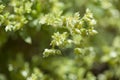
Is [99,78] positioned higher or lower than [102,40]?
lower

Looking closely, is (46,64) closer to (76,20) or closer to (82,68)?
(82,68)

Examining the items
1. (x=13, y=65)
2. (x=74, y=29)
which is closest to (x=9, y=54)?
(x=13, y=65)

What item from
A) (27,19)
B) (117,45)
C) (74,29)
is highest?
(117,45)

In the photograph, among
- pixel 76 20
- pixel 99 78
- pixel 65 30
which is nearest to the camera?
pixel 76 20

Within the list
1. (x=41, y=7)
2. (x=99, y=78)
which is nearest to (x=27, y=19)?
(x=41, y=7)

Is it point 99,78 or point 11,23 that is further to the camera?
point 99,78

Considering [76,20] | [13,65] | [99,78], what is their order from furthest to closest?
[99,78] → [13,65] → [76,20]
